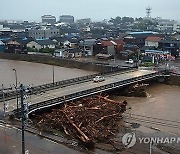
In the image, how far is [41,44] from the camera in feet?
156

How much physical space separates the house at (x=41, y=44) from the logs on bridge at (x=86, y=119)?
28655 mm

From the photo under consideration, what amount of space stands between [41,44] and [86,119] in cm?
3225

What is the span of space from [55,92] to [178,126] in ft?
27.1

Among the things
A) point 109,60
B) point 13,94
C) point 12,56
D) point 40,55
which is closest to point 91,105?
point 13,94

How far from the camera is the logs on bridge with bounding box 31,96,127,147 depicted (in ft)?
49.4

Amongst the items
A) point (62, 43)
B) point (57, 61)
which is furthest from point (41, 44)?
point (57, 61)

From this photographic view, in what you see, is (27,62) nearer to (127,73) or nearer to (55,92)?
(127,73)

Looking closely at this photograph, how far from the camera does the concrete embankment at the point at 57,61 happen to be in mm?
36869

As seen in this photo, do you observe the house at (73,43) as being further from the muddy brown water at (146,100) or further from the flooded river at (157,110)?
the flooded river at (157,110)

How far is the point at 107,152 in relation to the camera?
1295 centimetres

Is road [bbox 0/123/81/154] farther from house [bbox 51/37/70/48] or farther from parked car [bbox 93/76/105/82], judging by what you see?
house [bbox 51/37/70/48]

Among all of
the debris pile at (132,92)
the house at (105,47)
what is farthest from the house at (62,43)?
the debris pile at (132,92)

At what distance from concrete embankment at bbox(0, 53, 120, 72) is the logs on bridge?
16.6 metres

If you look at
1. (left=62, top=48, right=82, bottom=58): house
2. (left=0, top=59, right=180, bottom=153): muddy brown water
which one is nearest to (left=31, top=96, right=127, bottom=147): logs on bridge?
(left=0, top=59, right=180, bottom=153): muddy brown water
